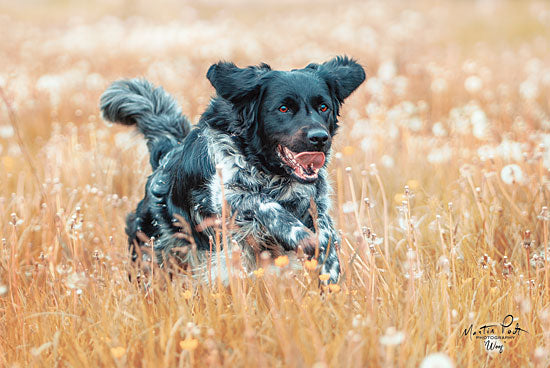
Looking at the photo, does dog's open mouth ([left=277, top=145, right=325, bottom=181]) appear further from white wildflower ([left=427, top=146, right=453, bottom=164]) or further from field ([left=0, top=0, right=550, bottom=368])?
white wildflower ([left=427, top=146, right=453, bottom=164])

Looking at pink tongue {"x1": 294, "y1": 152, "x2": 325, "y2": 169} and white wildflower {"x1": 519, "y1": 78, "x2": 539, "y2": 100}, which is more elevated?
white wildflower {"x1": 519, "y1": 78, "x2": 539, "y2": 100}

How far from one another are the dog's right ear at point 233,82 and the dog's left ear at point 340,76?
18.6 inches

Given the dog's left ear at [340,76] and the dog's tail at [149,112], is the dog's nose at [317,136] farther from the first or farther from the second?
the dog's tail at [149,112]

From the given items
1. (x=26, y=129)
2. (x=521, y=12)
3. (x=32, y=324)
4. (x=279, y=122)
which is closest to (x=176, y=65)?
(x=26, y=129)

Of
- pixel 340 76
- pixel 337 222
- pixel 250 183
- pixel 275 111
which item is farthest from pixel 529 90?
pixel 250 183

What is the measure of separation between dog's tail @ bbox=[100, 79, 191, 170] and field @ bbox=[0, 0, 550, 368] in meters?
0.24

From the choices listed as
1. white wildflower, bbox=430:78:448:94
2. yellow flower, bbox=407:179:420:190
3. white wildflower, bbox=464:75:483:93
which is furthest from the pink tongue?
white wildflower, bbox=464:75:483:93

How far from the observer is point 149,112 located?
4.26 meters

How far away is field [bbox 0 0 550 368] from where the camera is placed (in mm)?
2289

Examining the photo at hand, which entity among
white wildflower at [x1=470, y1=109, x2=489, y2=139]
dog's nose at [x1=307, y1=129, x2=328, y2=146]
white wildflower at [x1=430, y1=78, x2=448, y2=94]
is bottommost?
dog's nose at [x1=307, y1=129, x2=328, y2=146]

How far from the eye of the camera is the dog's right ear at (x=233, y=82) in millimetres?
3496

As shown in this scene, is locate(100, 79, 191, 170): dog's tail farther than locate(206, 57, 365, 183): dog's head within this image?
Yes

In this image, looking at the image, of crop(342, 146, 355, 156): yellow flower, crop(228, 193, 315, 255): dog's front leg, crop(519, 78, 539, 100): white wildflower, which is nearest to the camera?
crop(228, 193, 315, 255): dog's front leg

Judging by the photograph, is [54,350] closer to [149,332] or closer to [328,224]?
[149,332]
